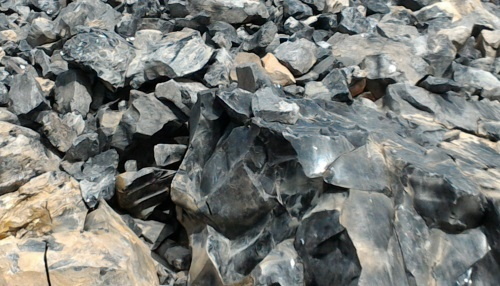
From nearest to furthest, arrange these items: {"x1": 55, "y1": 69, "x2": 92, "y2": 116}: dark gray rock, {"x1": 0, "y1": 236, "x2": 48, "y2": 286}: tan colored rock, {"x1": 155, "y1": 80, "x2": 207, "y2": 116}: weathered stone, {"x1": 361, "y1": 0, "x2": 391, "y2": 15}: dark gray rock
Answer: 1. {"x1": 0, "y1": 236, "x2": 48, "y2": 286}: tan colored rock
2. {"x1": 155, "y1": 80, "x2": 207, "y2": 116}: weathered stone
3. {"x1": 55, "y1": 69, "x2": 92, "y2": 116}: dark gray rock
4. {"x1": 361, "y1": 0, "x2": 391, "y2": 15}: dark gray rock

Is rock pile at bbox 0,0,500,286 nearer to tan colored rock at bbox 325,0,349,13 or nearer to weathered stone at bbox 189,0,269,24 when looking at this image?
weathered stone at bbox 189,0,269,24

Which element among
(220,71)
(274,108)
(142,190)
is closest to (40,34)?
(220,71)

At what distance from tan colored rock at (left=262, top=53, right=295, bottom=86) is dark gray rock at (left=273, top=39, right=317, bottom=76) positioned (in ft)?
0.17

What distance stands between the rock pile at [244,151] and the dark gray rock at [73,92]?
0.02 meters

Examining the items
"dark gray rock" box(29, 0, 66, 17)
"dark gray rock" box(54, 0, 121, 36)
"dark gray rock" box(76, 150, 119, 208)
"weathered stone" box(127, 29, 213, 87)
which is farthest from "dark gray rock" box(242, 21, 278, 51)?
"dark gray rock" box(29, 0, 66, 17)

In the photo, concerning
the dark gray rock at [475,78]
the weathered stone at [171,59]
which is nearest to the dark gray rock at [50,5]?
the weathered stone at [171,59]

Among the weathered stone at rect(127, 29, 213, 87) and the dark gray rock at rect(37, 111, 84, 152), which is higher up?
the weathered stone at rect(127, 29, 213, 87)

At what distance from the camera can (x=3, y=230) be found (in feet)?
10.3

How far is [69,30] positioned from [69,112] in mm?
1207

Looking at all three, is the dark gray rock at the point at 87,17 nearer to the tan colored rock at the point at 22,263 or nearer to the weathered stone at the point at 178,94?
the weathered stone at the point at 178,94

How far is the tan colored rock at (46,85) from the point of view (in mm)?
4503

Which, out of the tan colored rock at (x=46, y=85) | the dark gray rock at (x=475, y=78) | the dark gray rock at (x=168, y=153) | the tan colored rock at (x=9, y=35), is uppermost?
the dark gray rock at (x=168, y=153)

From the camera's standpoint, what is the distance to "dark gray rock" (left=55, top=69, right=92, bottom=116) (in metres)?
4.28

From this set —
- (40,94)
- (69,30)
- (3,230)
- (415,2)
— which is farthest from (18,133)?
(415,2)
